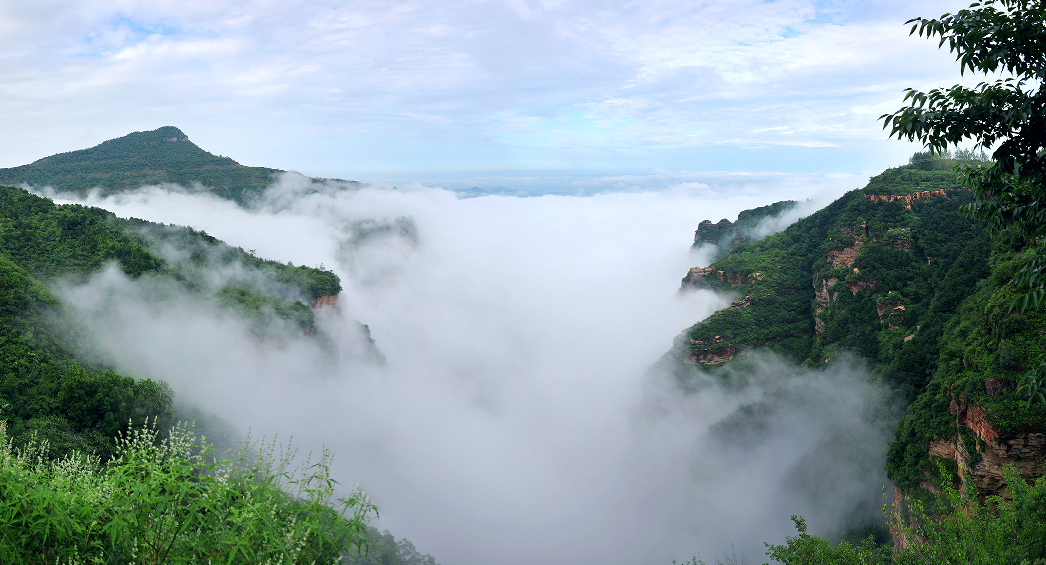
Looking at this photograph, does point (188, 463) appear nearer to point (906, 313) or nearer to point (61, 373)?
point (61, 373)

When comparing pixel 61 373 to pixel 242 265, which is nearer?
pixel 61 373

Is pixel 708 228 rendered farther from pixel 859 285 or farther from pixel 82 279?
pixel 82 279

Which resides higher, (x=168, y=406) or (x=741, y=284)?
(x=741, y=284)

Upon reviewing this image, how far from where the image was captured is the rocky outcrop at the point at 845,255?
66.9 meters

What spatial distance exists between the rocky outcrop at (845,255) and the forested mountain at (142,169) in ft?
404

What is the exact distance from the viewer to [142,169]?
11788cm

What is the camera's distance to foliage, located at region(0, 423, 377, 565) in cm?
698

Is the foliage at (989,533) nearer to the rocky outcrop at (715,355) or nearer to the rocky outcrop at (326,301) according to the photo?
the rocky outcrop at (715,355)

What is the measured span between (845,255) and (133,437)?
7436cm

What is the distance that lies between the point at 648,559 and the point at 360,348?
58.2 meters

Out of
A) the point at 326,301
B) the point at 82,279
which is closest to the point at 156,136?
the point at 326,301

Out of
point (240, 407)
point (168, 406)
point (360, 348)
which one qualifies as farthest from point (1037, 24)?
point (360, 348)

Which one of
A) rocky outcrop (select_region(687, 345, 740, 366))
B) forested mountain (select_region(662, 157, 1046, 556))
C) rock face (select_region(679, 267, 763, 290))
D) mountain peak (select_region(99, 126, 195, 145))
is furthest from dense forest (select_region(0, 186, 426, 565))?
mountain peak (select_region(99, 126, 195, 145))

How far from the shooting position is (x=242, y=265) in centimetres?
7406
